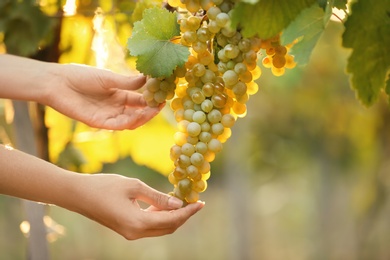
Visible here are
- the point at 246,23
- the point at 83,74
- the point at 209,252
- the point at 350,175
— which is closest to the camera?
the point at 246,23

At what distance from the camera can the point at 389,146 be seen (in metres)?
7.66

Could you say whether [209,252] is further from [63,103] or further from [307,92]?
[63,103]

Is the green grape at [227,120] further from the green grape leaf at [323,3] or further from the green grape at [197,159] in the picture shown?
the green grape leaf at [323,3]

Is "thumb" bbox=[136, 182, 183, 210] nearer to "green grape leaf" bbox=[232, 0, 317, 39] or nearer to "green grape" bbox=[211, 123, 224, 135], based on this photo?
"green grape" bbox=[211, 123, 224, 135]

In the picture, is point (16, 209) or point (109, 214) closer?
point (109, 214)

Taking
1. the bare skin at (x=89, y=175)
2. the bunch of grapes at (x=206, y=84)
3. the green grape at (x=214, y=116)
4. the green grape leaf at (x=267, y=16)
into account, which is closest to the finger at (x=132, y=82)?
the bare skin at (x=89, y=175)

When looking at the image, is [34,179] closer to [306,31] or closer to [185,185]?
[185,185]

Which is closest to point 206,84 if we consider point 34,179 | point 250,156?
point 34,179

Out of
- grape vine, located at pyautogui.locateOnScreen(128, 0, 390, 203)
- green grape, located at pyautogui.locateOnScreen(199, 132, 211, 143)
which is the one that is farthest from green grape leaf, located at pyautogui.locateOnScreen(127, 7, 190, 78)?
green grape, located at pyautogui.locateOnScreen(199, 132, 211, 143)

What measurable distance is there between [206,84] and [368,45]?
0.86 ft

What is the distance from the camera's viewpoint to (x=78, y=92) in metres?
1.39

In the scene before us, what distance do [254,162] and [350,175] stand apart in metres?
2.75

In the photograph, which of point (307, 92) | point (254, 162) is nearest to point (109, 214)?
point (307, 92)

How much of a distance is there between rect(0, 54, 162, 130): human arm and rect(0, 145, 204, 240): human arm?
0.16 meters
